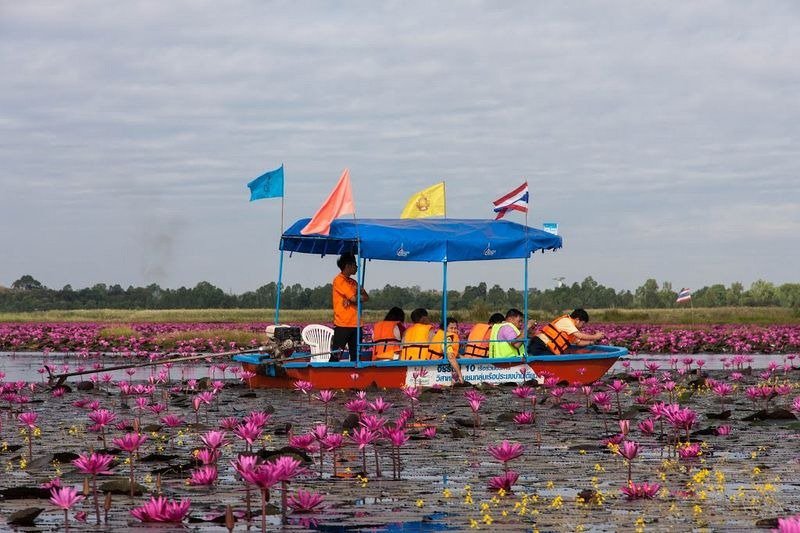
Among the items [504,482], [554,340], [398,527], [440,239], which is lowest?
[398,527]

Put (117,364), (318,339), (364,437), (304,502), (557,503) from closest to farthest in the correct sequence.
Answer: (304,502)
(557,503)
(364,437)
(318,339)
(117,364)

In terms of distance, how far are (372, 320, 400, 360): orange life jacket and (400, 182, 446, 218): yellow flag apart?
1806 millimetres

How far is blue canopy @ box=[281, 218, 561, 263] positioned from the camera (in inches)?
627

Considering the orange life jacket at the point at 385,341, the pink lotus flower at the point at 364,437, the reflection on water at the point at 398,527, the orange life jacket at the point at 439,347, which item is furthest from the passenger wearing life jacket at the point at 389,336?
the reflection on water at the point at 398,527

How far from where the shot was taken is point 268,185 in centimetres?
1727

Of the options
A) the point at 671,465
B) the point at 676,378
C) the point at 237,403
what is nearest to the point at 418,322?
the point at 237,403

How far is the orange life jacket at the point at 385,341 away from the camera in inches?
669

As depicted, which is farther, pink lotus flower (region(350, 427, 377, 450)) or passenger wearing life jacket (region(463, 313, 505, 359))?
passenger wearing life jacket (region(463, 313, 505, 359))

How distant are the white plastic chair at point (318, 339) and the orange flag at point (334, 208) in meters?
2.30

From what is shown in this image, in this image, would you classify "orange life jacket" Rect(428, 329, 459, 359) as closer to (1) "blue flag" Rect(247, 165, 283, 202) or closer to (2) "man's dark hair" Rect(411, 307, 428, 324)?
(2) "man's dark hair" Rect(411, 307, 428, 324)

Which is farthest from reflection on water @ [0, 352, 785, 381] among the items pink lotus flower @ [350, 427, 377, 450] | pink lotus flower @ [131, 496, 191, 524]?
pink lotus flower @ [131, 496, 191, 524]

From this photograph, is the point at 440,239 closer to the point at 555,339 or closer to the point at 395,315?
the point at 395,315

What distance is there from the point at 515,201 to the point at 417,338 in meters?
2.63

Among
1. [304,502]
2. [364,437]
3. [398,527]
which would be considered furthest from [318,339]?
[398,527]
